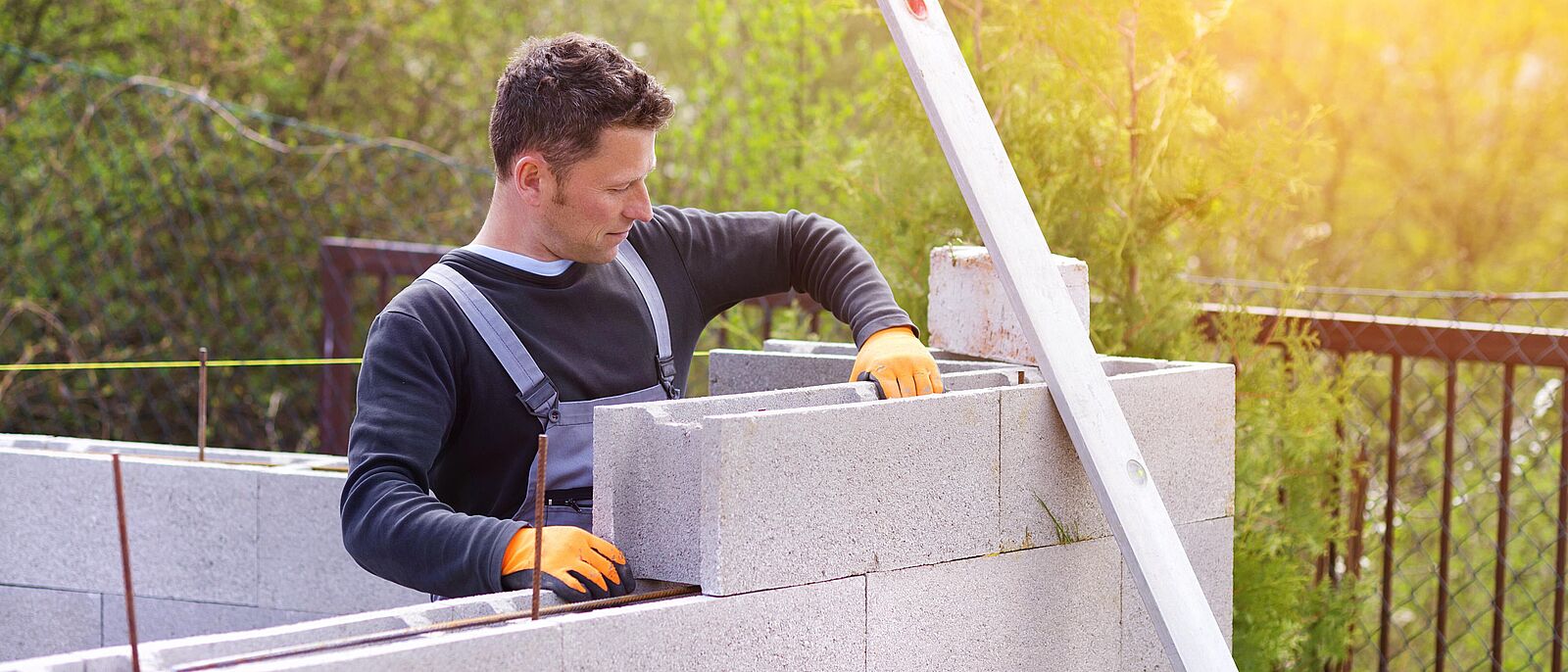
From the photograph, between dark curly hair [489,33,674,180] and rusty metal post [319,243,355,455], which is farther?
rusty metal post [319,243,355,455]

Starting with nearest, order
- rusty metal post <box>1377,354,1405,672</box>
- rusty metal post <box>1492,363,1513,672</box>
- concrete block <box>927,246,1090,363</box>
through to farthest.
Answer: concrete block <box>927,246,1090,363</box> → rusty metal post <box>1492,363,1513,672</box> → rusty metal post <box>1377,354,1405,672</box>

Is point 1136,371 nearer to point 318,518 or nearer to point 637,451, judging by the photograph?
point 637,451

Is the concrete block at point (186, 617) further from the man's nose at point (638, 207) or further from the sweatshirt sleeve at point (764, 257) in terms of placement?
the man's nose at point (638, 207)


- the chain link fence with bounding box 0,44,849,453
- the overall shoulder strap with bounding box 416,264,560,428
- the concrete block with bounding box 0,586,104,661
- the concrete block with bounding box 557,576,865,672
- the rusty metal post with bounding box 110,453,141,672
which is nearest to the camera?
the rusty metal post with bounding box 110,453,141,672

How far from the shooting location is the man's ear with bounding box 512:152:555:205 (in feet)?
9.41

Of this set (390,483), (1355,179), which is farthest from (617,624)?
(1355,179)

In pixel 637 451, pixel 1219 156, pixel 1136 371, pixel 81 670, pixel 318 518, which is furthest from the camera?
pixel 1219 156

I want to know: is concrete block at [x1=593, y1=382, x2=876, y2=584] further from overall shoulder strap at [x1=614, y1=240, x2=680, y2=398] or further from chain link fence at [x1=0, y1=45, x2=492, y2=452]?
chain link fence at [x1=0, y1=45, x2=492, y2=452]

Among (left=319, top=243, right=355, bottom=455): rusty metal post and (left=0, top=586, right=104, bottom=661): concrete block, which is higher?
(left=319, top=243, right=355, bottom=455): rusty metal post

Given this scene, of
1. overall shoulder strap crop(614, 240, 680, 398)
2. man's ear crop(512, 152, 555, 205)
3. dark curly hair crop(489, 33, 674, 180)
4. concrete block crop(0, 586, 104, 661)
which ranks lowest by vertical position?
concrete block crop(0, 586, 104, 661)

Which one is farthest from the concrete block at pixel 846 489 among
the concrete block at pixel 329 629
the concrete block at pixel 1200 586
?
the concrete block at pixel 1200 586

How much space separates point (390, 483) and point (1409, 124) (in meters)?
10.7

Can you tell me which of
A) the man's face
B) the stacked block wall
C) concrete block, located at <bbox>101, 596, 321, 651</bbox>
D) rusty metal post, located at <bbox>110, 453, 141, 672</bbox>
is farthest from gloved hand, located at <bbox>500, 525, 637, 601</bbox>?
concrete block, located at <bbox>101, 596, 321, 651</bbox>

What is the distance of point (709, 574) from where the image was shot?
2260mm
